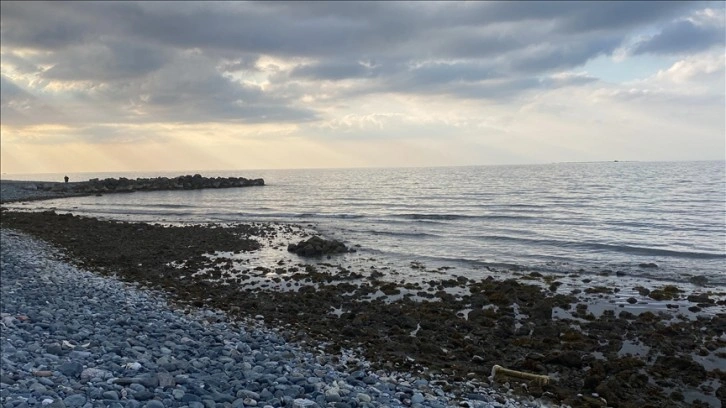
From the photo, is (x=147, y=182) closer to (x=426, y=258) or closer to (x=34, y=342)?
(x=426, y=258)

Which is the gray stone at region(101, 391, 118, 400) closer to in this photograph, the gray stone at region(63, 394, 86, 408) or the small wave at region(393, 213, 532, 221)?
the gray stone at region(63, 394, 86, 408)

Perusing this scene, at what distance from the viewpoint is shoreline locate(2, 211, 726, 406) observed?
8703 mm

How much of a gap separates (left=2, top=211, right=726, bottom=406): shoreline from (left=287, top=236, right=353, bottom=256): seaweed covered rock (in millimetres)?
1350

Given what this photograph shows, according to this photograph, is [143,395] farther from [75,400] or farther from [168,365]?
[168,365]

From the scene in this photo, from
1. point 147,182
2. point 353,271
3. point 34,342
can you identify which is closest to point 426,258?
point 353,271

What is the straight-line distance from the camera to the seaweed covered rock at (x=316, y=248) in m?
22.2

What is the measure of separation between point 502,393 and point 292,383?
130 inches

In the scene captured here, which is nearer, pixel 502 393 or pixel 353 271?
pixel 502 393

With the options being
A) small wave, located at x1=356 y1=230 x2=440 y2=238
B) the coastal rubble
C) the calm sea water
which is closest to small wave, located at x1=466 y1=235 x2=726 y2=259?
the calm sea water

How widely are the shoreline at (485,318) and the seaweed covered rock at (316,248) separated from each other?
1350 mm

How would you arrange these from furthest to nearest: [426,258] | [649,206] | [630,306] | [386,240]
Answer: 1. [649,206]
2. [386,240]
3. [426,258]
4. [630,306]

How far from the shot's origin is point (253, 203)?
53000mm

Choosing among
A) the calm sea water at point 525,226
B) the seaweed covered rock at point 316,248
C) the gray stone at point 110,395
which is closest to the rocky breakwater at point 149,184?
the calm sea water at point 525,226

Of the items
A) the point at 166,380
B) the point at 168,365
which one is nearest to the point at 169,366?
the point at 168,365
